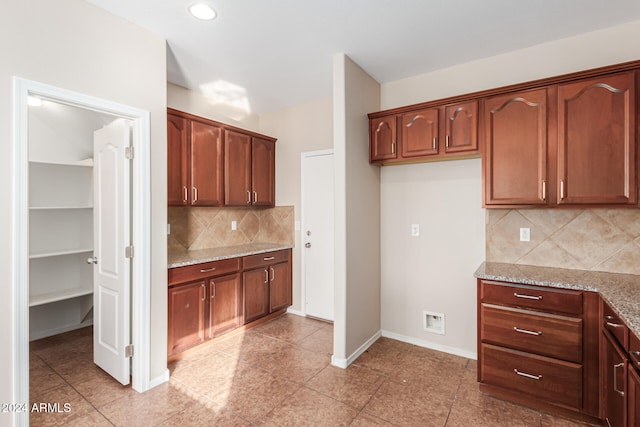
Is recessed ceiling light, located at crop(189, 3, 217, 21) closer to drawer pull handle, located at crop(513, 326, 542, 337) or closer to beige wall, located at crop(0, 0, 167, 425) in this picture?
beige wall, located at crop(0, 0, 167, 425)

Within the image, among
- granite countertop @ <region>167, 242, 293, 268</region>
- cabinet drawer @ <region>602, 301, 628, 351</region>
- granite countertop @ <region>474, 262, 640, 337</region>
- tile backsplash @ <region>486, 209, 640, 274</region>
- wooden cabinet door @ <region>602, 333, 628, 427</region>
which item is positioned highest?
tile backsplash @ <region>486, 209, 640, 274</region>

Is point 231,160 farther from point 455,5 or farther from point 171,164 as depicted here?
point 455,5

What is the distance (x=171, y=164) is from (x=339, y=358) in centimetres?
241

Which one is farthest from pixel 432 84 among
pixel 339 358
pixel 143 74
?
pixel 339 358

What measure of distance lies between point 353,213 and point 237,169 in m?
1.61

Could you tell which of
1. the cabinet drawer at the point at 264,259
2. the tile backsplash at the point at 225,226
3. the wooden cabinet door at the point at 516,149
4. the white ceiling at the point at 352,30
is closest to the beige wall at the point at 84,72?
the white ceiling at the point at 352,30

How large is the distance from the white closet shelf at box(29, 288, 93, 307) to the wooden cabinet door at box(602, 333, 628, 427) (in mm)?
4344

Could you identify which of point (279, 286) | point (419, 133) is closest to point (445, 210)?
point (419, 133)

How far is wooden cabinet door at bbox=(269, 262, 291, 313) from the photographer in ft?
12.7

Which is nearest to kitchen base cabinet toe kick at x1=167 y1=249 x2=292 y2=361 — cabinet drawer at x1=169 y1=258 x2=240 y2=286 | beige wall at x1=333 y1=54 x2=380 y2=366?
cabinet drawer at x1=169 y1=258 x2=240 y2=286

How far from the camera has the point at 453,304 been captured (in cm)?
300

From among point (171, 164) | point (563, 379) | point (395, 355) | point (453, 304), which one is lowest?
point (395, 355)

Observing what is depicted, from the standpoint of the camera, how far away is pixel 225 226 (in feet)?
12.9

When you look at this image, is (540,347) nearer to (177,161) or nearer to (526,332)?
(526,332)
